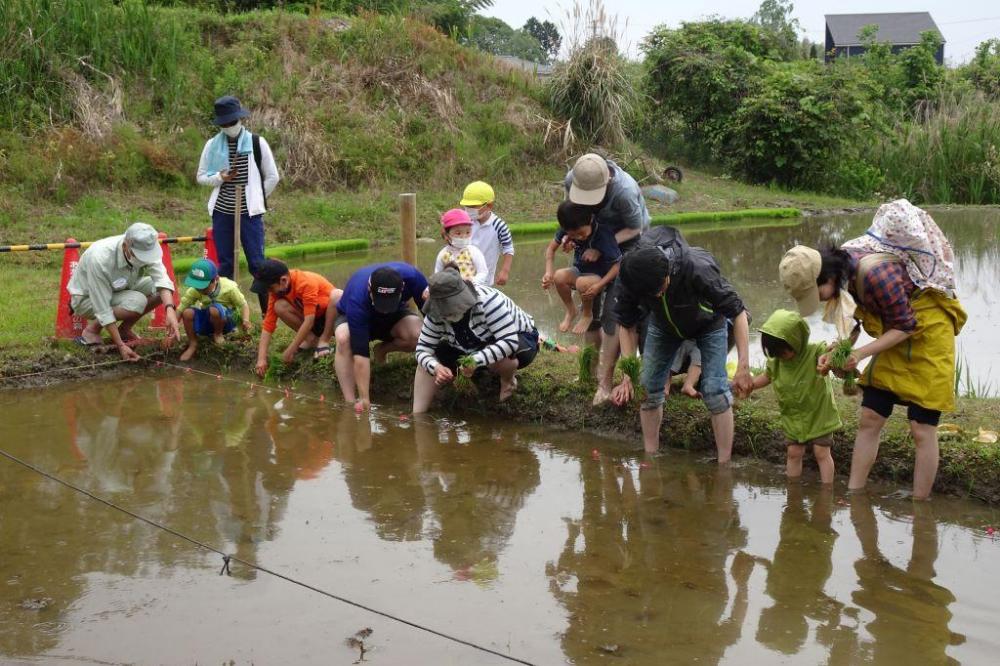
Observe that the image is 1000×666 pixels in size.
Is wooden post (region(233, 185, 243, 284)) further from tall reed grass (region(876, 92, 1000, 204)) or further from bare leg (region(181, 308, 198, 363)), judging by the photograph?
tall reed grass (region(876, 92, 1000, 204))

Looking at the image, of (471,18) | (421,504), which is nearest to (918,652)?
(421,504)

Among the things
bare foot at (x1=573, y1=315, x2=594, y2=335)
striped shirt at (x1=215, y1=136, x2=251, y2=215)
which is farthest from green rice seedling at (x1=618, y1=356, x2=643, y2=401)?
striped shirt at (x1=215, y1=136, x2=251, y2=215)

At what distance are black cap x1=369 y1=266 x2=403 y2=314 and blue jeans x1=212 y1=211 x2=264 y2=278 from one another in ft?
8.58

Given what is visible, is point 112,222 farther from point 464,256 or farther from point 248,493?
point 248,493

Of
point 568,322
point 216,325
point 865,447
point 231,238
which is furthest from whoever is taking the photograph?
point 231,238

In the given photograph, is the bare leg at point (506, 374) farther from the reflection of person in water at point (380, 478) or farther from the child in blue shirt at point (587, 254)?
the reflection of person in water at point (380, 478)

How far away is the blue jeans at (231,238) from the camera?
9.00m

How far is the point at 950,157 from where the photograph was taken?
20125mm

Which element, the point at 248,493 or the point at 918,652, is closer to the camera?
the point at 918,652

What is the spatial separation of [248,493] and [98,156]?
10.3 metres

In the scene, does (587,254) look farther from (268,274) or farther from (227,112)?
(227,112)

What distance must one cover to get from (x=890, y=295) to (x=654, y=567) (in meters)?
1.60

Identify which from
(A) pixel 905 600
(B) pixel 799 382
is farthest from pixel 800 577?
(B) pixel 799 382

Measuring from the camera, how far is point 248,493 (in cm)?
549
